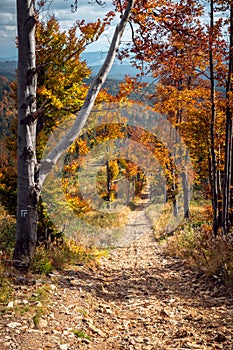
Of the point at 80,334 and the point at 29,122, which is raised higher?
the point at 29,122

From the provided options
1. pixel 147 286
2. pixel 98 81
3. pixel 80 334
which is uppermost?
pixel 98 81

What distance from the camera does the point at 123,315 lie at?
5.72m

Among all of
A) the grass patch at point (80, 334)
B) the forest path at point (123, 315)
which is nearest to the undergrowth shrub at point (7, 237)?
the forest path at point (123, 315)

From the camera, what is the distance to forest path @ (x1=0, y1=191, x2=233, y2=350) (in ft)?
14.5

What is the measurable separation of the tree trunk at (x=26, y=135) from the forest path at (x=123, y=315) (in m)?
0.83

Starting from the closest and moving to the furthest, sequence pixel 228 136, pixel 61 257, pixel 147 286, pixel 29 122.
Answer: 1. pixel 29 122
2. pixel 147 286
3. pixel 61 257
4. pixel 228 136

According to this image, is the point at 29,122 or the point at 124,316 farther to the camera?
the point at 29,122

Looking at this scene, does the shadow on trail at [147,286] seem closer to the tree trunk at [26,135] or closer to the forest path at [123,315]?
the forest path at [123,315]

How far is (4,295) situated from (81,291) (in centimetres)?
161

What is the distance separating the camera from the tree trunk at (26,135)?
232 inches

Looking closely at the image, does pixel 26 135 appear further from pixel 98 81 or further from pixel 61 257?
pixel 61 257

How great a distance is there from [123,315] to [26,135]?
131 inches

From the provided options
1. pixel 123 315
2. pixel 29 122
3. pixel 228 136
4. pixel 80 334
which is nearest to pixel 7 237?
pixel 29 122

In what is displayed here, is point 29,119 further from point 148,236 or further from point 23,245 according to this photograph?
point 148,236
